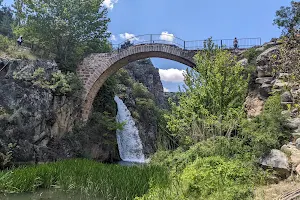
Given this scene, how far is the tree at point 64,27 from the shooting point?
14.5 meters

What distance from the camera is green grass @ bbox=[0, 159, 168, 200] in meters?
5.65

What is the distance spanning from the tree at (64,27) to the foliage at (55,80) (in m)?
1.35

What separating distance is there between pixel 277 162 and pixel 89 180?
3.80m

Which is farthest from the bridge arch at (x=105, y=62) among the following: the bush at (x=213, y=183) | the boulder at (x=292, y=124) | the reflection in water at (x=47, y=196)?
the bush at (x=213, y=183)

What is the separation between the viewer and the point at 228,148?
597cm

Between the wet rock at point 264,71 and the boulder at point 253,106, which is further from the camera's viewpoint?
the wet rock at point 264,71

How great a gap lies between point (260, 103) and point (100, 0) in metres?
10.9

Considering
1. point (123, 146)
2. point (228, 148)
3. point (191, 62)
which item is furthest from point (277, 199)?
point (123, 146)

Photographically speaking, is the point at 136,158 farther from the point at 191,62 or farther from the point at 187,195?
the point at 187,195

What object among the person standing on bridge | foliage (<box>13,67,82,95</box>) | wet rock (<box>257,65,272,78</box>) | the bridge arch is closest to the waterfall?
the bridge arch

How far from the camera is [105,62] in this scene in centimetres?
1530

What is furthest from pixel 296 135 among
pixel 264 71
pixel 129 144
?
pixel 129 144

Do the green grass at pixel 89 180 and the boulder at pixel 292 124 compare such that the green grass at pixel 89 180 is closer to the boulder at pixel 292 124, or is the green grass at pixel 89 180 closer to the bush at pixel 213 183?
the bush at pixel 213 183

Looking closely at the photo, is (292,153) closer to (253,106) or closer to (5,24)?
(253,106)
